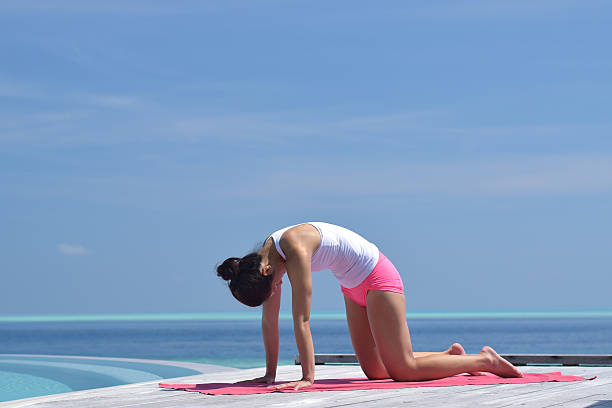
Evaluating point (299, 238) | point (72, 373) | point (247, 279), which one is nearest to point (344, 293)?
point (299, 238)

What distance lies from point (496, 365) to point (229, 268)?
161 centimetres

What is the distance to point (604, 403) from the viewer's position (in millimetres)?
3562

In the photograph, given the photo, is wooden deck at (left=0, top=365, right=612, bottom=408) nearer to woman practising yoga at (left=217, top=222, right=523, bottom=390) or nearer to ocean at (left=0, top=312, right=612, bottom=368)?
woman practising yoga at (left=217, top=222, right=523, bottom=390)

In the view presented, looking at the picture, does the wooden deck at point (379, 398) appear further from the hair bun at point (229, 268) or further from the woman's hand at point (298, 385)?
the hair bun at point (229, 268)

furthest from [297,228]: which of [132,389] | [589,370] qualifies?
[589,370]

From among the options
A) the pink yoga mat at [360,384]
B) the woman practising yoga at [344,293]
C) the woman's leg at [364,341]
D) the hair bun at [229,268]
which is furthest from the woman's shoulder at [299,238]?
the pink yoga mat at [360,384]

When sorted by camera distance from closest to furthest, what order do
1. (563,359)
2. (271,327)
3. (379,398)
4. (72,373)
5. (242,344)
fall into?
(379,398) → (271,327) → (563,359) → (72,373) → (242,344)

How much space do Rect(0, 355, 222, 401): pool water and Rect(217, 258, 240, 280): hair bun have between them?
30.4ft

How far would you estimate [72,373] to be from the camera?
15344mm

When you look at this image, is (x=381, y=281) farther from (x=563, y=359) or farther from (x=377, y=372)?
(x=563, y=359)

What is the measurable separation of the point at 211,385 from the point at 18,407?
4.22ft

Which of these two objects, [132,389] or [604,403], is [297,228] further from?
[604,403]

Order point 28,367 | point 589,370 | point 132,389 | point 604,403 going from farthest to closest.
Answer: point 28,367, point 589,370, point 132,389, point 604,403

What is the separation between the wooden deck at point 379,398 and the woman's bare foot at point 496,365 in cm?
23
